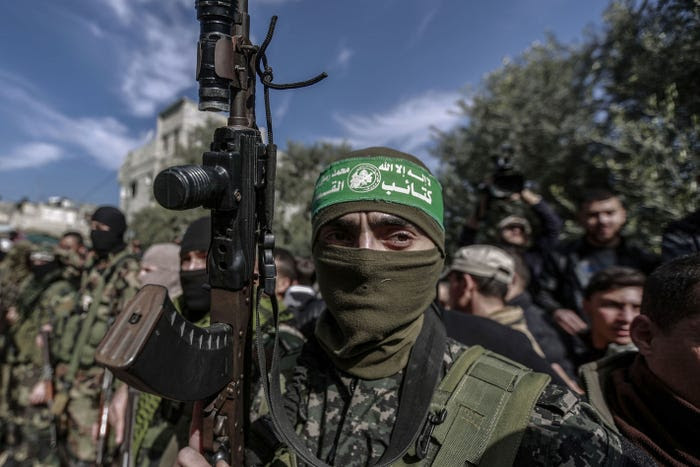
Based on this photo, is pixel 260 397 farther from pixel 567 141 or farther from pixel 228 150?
pixel 567 141

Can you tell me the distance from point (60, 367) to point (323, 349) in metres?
4.10

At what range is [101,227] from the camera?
464 cm

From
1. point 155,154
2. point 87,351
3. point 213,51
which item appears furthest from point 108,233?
point 155,154

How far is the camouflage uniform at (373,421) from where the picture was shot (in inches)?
44.6

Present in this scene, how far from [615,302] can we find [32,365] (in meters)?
6.69

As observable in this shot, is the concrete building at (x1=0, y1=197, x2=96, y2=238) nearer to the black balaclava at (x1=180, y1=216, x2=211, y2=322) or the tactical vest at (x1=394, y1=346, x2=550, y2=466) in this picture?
the black balaclava at (x1=180, y1=216, x2=211, y2=322)

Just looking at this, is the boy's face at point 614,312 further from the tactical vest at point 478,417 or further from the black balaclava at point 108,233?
the black balaclava at point 108,233

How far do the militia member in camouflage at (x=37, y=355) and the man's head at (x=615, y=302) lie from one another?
5.15 m

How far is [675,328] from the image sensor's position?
1.39 m

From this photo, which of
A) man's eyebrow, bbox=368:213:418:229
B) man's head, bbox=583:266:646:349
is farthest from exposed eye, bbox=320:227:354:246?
man's head, bbox=583:266:646:349

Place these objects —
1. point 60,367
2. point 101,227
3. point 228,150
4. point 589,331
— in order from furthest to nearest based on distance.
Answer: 1. point 101,227
2. point 60,367
3. point 589,331
4. point 228,150

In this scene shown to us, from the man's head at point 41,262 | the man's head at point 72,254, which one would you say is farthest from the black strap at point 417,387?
the man's head at point 41,262

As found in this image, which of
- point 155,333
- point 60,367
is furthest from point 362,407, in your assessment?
point 60,367

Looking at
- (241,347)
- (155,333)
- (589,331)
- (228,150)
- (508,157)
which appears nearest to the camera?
(155,333)
